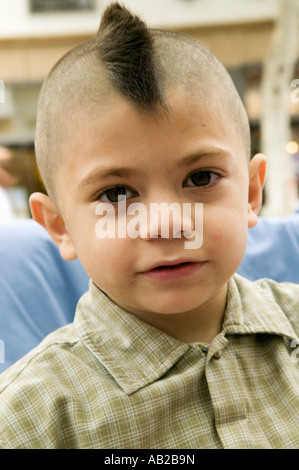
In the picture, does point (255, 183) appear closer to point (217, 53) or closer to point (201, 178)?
point (201, 178)

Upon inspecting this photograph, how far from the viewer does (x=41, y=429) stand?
42cm

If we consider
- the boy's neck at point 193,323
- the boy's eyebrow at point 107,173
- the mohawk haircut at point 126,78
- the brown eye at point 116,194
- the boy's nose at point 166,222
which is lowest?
the boy's neck at point 193,323

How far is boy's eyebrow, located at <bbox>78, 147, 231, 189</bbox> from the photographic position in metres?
0.41

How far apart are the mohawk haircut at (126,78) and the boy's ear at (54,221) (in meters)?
0.04

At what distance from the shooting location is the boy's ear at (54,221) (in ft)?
1.72

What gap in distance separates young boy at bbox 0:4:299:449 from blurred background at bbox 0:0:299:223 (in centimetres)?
40

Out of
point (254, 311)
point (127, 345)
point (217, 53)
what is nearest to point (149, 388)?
point (127, 345)

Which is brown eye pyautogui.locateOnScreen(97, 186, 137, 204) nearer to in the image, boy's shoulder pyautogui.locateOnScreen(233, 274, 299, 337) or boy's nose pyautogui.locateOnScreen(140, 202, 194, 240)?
boy's nose pyautogui.locateOnScreen(140, 202, 194, 240)

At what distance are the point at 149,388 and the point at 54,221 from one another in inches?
8.1

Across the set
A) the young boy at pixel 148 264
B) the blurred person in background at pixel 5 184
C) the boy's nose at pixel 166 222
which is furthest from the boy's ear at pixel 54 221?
the blurred person in background at pixel 5 184

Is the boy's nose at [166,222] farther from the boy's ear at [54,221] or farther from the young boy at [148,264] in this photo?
the boy's ear at [54,221]

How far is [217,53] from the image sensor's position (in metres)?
0.81

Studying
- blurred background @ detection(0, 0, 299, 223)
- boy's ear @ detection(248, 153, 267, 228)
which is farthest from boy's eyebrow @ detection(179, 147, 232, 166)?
blurred background @ detection(0, 0, 299, 223)

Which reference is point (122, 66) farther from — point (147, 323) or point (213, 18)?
point (213, 18)
